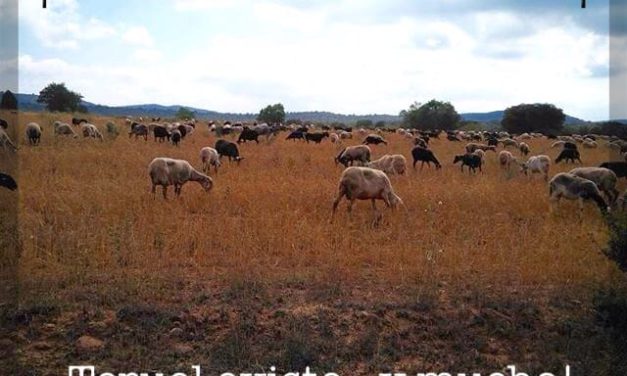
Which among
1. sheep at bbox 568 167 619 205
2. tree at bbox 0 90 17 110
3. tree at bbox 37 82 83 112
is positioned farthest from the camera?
tree at bbox 37 82 83 112

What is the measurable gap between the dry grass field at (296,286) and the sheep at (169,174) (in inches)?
29.8

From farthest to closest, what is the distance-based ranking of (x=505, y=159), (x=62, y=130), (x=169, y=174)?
(x=62, y=130) < (x=505, y=159) < (x=169, y=174)

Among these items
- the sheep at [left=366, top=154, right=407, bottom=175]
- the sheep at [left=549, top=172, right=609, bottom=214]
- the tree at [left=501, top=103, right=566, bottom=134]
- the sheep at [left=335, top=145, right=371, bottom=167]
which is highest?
the tree at [left=501, top=103, right=566, bottom=134]

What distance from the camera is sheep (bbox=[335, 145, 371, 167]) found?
23.2m

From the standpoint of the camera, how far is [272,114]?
94188mm

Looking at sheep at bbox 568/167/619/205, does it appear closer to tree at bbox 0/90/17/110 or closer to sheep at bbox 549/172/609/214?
sheep at bbox 549/172/609/214

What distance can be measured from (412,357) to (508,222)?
7206 mm

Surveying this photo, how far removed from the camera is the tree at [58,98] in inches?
2950

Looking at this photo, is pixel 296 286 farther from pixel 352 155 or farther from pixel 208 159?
pixel 352 155

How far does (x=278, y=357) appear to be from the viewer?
5637mm

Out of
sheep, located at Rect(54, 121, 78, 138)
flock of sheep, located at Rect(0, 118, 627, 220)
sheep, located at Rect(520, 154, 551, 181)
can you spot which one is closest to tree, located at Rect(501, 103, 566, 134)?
flock of sheep, located at Rect(0, 118, 627, 220)

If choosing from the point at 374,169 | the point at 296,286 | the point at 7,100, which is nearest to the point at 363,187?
the point at 374,169

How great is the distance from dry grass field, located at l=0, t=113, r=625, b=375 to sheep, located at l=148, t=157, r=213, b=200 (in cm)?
76

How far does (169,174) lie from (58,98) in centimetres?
7004
